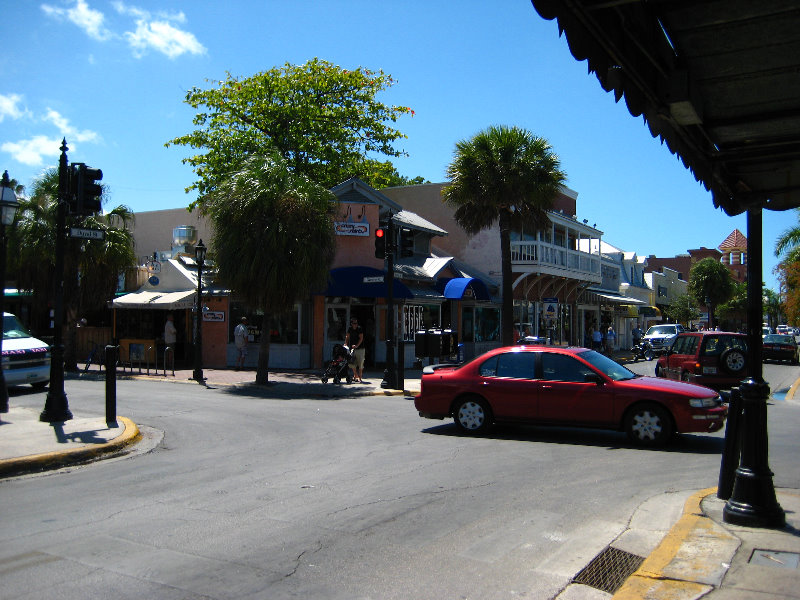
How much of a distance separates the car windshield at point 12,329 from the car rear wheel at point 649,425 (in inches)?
585

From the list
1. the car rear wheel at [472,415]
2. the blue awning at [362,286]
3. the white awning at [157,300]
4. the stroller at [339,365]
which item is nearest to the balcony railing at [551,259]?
the blue awning at [362,286]

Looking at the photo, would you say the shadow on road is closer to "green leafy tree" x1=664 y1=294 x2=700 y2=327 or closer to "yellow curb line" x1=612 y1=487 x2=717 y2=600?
"yellow curb line" x1=612 y1=487 x2=717 y2=600

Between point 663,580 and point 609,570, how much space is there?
49 cm

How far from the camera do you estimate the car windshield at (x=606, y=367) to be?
1044cm

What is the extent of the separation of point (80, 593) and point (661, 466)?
6824 millimetres

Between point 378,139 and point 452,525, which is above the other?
point 378,139

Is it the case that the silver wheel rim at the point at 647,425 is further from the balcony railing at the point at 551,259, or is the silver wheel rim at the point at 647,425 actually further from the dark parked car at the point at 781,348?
the dark parked car at the point at 781,348

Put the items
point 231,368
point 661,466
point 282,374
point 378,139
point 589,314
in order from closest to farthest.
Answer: point 661,466 → point 282,374 → point 231,368 → point 378,139 → point 589,314

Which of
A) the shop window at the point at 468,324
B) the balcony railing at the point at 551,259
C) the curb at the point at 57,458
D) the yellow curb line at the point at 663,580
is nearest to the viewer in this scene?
the yellow curb line at the point at 663,580

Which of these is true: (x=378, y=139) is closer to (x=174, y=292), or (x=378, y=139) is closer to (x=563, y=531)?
(x=174, y=292)

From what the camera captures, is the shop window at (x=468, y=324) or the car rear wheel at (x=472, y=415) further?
the shop window at (x=468, y=324)

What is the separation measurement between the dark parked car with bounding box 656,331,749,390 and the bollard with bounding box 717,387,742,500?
10429 millimetres

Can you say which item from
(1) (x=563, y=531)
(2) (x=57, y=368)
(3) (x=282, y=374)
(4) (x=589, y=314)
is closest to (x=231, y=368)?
(3) (x=282, y=374)

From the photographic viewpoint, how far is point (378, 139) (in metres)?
33.0
